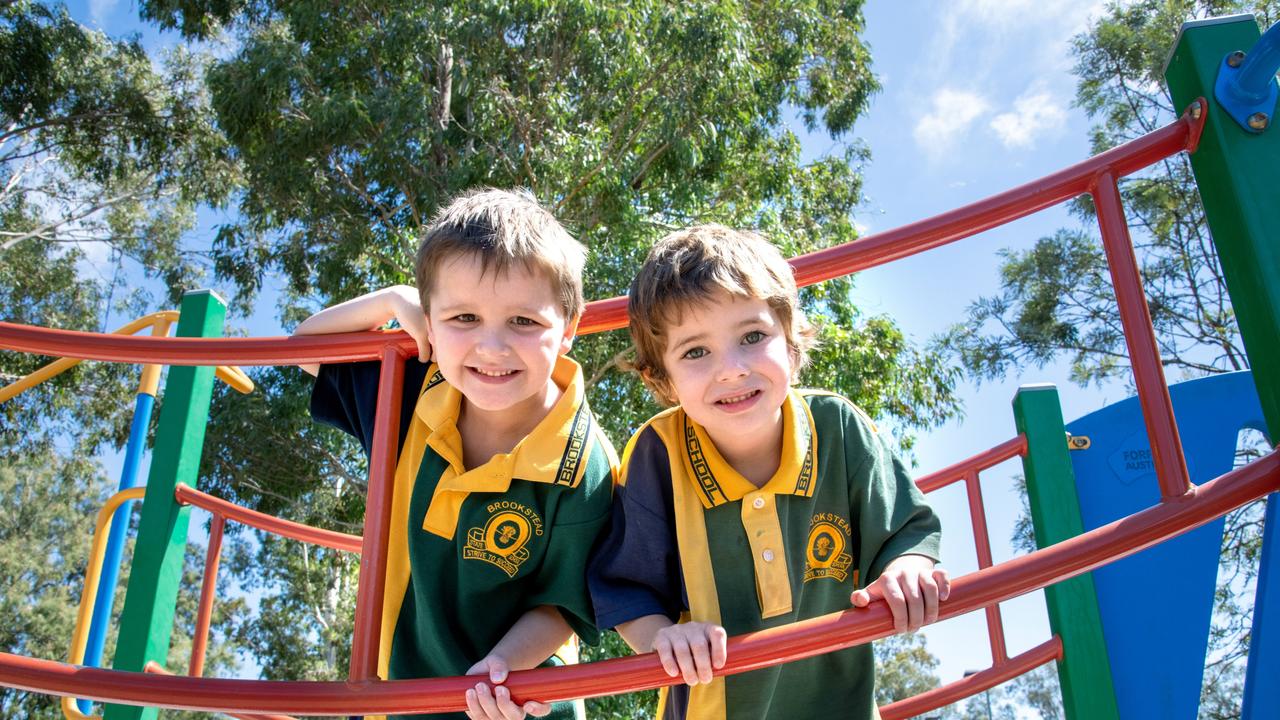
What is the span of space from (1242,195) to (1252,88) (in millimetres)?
152

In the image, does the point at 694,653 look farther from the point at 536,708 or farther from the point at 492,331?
the point at 492,331

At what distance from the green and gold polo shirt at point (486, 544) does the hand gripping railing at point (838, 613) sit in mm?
174

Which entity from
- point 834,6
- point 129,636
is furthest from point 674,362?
point 834,6

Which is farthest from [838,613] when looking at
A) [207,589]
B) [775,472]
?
[207,589]

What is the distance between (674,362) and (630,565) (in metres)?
0.32

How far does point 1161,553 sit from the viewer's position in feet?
6.52

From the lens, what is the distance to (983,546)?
219 centimetres

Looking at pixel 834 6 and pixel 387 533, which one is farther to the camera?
pixel 834 6

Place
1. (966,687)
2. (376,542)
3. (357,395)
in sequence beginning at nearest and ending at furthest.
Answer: (376,542), (357,395), (966,687)

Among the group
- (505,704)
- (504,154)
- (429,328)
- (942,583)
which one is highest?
(504,154)

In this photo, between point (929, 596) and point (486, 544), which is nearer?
point (929, 596)

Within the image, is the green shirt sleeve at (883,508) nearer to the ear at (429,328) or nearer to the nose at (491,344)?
the nose at (491,344)

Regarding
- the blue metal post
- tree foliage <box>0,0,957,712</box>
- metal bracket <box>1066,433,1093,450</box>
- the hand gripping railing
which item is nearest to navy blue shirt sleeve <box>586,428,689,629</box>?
the hand gripping railing

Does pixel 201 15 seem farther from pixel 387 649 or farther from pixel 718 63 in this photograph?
pixel 387 649
